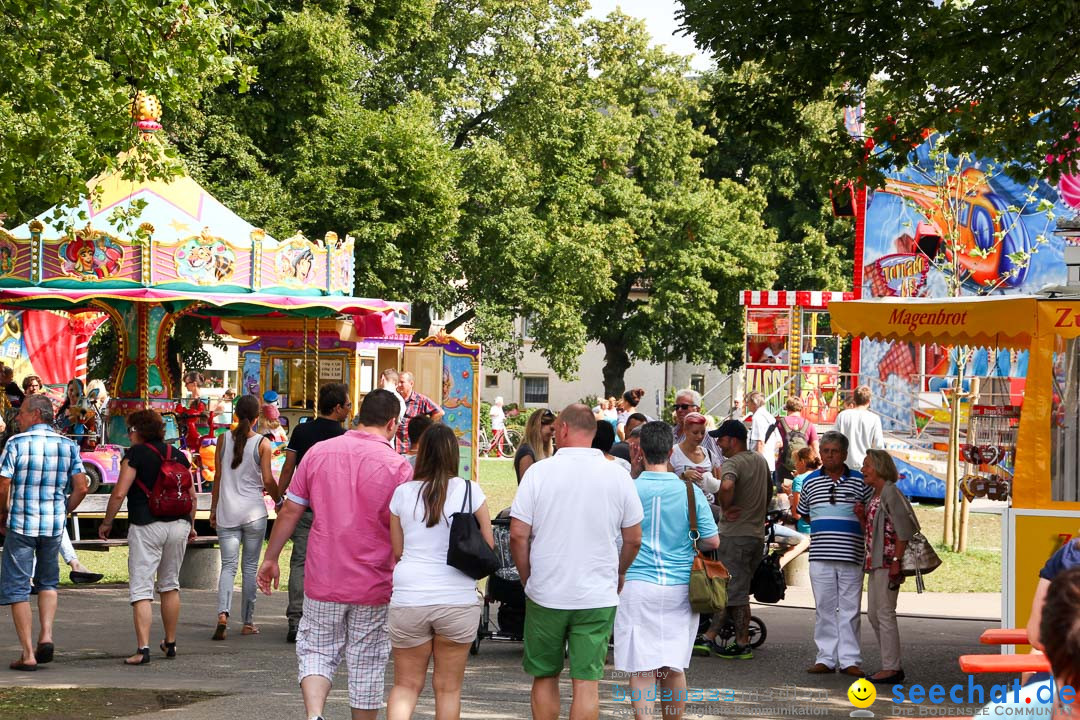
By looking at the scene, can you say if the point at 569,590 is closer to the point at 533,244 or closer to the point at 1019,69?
the point at 1019,69

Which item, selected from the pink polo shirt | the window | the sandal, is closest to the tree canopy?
the sandal

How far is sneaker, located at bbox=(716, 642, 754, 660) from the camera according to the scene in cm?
1058

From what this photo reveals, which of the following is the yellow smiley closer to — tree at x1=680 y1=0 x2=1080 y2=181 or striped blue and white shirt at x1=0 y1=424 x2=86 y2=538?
tree at x1=680 y1=0 x2=1080 y2=181

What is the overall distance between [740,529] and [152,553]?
4.42 meters

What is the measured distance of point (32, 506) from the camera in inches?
388

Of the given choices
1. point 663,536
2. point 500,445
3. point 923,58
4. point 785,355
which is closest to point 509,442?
point 500,445

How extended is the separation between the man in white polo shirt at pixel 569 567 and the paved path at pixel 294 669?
5.23 feet

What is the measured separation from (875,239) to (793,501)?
12557 mm

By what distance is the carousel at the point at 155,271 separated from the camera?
18.8 meters

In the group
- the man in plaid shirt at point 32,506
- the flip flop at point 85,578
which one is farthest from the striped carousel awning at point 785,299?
the man in plaid shirt at point 32,506

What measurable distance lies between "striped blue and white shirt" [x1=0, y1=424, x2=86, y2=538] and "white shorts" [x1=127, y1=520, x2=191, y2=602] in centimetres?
61

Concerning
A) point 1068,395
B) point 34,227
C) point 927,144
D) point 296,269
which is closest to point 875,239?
point 927,144

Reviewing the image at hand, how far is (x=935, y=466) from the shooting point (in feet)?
81.5

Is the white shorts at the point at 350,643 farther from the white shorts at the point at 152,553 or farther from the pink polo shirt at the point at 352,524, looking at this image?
the white shorts at the point at 152,553
